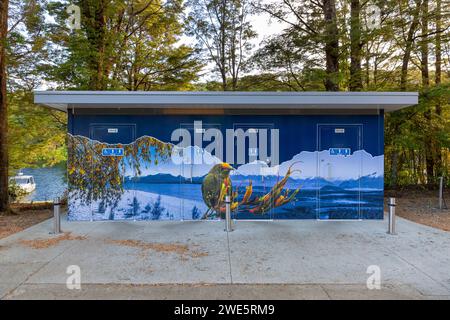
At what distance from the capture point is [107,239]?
6.30 m

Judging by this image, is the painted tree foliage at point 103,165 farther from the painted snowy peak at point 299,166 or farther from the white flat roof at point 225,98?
the white flat roof at point 225,98

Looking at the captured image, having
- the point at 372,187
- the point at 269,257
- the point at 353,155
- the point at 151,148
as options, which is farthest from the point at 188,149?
the point at 372,187

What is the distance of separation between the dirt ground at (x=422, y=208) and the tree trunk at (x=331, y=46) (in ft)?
17.8

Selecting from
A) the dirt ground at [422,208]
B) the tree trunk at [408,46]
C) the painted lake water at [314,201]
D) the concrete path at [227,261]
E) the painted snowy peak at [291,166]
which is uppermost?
the tree trunk at [408,46]

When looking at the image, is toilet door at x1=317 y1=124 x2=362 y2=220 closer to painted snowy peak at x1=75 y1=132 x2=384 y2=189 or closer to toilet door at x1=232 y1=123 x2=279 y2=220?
painted snowy peak at x1=75 y1=132 x2=384 y2=189

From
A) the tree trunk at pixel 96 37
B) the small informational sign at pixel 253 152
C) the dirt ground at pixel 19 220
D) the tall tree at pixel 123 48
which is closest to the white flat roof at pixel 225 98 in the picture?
the small informational sign at pixel 253 152

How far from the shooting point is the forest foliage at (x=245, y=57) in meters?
11.1

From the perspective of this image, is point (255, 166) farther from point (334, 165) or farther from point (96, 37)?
point (96, 37)

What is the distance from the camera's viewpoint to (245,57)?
52.1ft

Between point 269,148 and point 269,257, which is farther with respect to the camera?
point 269,148

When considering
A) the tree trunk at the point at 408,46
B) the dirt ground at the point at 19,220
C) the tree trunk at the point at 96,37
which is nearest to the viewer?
the dirt ground at the point at 19,220
